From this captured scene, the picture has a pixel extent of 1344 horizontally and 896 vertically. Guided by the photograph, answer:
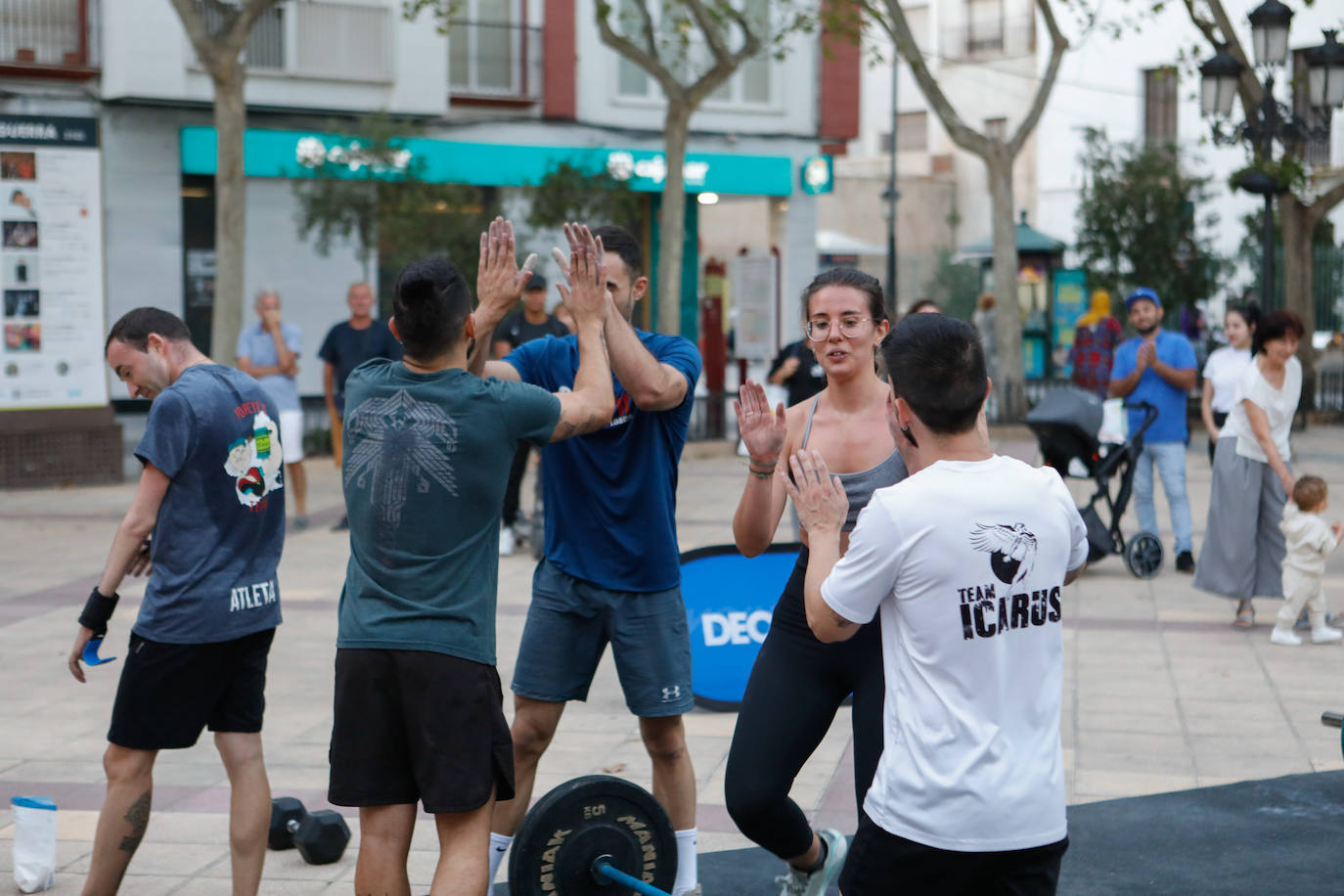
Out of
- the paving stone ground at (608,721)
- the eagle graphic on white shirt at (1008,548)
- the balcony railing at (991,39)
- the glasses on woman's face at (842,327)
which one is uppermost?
the balcony railing at (991,39)

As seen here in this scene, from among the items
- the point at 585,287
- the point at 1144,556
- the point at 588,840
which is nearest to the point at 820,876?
the point at 588,840

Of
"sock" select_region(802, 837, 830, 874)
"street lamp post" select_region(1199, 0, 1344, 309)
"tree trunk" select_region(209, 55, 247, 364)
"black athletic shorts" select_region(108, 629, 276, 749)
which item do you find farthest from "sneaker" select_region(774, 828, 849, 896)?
"street lamp post" select_region(1199, 0, 1344, 309)

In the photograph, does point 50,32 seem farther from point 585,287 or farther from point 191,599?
point 585,287

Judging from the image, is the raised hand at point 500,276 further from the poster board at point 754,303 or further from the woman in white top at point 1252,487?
A: the poster board at point 754,303

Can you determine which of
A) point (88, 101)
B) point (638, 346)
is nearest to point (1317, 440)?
point (88, 101)

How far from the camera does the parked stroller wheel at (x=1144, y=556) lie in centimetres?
1005

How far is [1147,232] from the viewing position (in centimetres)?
2436

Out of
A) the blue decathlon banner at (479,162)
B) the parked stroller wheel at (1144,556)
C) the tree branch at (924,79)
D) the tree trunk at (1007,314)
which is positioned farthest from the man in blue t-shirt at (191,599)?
the tree trunk at (1007,314)

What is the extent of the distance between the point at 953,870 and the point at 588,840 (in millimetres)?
1442

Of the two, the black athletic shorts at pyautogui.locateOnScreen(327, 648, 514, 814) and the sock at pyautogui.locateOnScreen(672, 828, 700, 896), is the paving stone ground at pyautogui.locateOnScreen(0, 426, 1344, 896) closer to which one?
the sock at pyautogui.locateOnScreen(672, 828, 700, 896)

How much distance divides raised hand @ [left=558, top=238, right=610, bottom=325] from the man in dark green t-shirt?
1.16 ft

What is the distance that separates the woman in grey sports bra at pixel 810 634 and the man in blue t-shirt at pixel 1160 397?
656cm

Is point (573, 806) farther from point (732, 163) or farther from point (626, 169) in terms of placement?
point (732, 163)

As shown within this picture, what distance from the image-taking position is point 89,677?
24.4 feet
